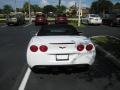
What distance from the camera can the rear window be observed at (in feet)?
35.0

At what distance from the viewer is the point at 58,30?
35.7ft

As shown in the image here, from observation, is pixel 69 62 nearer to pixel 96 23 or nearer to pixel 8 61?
pixel 8 61

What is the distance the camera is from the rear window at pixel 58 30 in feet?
35.0

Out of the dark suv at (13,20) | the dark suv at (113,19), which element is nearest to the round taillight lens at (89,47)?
the dark suv at (113,19)

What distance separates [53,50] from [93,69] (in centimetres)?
200

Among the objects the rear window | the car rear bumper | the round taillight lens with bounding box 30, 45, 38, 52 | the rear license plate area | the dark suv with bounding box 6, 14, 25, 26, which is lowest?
the dark suv with bounding box 6, 14, 25, 26

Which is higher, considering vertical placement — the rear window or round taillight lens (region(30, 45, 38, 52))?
the rear window

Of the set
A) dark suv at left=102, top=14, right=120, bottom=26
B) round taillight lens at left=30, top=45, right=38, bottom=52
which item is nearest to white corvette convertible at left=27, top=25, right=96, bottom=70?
round taillight lens at left=30, top=45, right=38, bottom=52

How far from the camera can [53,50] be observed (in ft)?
30.4

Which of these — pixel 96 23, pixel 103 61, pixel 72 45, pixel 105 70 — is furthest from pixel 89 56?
pixel 96 23

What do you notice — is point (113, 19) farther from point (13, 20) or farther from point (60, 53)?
point (60, 53)

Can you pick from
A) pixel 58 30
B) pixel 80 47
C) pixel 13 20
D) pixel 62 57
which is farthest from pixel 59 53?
pixel 13 20

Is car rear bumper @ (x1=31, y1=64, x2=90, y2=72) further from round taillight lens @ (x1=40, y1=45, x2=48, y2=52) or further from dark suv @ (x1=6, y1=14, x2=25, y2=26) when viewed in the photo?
dark suv @ (x1=6, y1=14, x2=25, y2=26)

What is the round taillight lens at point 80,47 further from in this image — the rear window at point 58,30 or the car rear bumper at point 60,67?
the rear window at point 58,30
